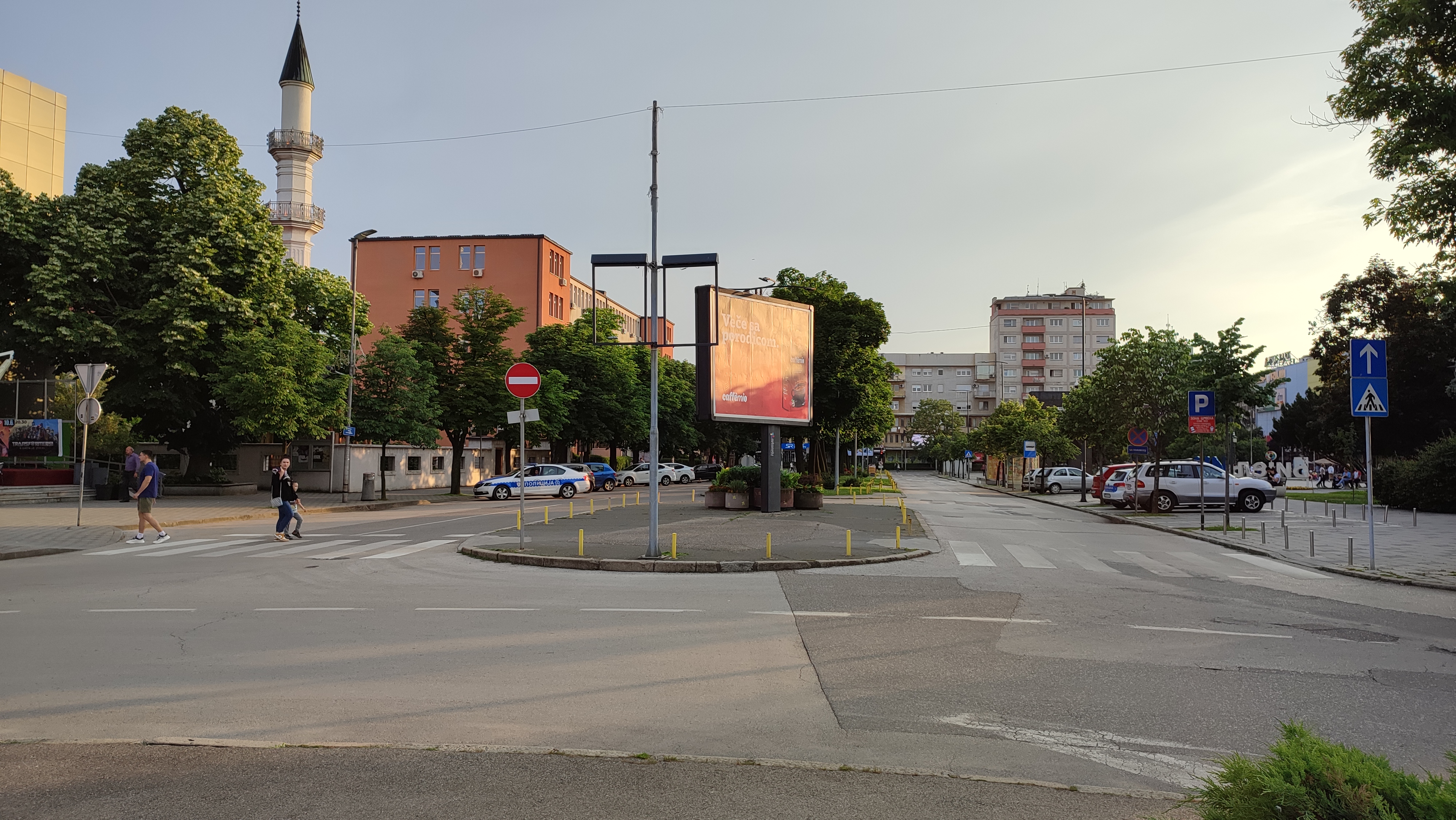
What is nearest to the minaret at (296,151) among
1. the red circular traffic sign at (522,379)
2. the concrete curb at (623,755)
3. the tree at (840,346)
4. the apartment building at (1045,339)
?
the tree at (840,346)

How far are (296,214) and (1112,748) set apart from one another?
56048mm

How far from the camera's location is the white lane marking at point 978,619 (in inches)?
373

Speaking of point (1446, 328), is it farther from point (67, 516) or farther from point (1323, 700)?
point (67, 516)

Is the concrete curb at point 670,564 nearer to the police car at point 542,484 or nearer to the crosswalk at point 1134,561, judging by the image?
the crosswalk at point 1134,561

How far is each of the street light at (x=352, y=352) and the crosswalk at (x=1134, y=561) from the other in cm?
2562

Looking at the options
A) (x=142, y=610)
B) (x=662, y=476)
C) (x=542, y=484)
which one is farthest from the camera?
(x=662, y=476)

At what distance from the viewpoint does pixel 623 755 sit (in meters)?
4.89

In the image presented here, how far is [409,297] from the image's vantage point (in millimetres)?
72562

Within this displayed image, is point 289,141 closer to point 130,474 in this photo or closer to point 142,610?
point 130,474

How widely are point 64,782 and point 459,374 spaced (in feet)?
128

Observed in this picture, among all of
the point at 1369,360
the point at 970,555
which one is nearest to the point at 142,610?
the point at 970,555

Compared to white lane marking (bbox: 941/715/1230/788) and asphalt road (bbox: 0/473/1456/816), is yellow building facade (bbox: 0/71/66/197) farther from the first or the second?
white lane marking (bbox: 941/715/1230/788)

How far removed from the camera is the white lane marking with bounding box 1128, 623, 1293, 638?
350 inches

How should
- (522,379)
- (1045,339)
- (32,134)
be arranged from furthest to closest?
(1045,339) < (32,134) < (522,379)
